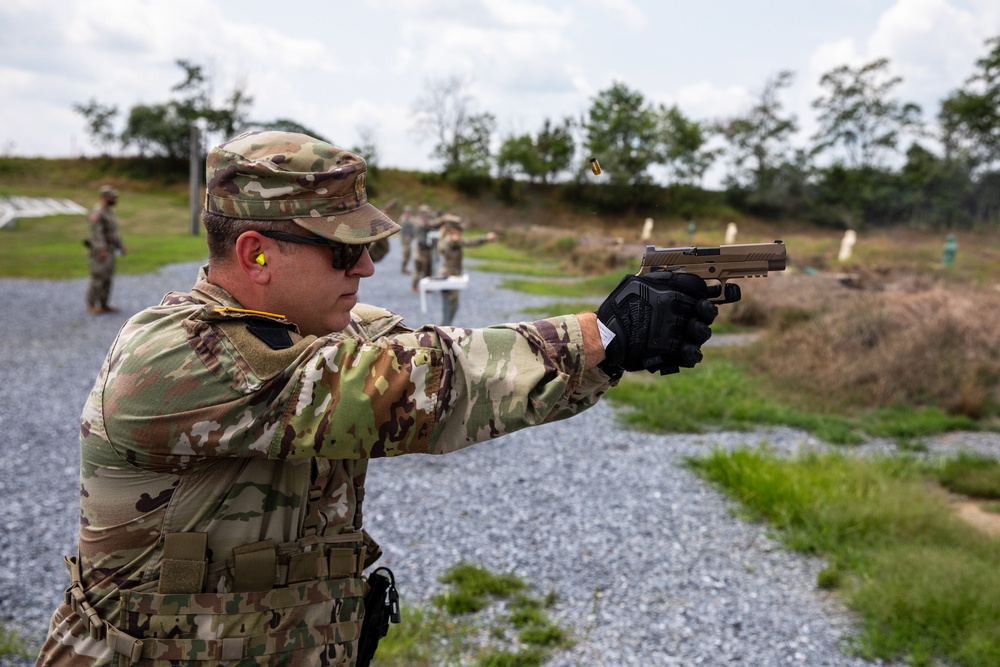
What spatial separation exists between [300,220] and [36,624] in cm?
352

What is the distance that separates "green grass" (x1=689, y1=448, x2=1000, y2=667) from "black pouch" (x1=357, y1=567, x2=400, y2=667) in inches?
108

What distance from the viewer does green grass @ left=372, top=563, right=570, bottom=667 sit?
3.68m

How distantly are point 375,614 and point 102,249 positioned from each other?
472 inches

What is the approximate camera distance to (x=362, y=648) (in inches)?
86.1

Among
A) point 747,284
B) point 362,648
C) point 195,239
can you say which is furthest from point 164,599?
point 195,239

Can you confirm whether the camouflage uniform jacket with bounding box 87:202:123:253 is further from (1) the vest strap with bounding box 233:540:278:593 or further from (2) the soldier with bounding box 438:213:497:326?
(1) the vest strap with bounding box 233:540:278:593

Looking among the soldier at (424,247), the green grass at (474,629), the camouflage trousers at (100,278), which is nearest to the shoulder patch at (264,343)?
the green grass at (474,629)

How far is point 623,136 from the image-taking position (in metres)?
3.53

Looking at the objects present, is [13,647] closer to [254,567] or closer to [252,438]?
[254,567]

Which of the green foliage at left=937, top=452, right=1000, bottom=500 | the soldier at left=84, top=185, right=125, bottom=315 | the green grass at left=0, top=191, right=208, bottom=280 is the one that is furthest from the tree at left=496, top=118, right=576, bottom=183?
the green grass at left=0, top=191, right=208, bottom=280

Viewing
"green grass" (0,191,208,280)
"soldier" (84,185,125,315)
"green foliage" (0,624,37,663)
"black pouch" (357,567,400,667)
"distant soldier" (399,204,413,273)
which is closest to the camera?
"black pouch" (357,567,400,667)

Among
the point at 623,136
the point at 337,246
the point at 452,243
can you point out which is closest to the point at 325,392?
the point at 337,246

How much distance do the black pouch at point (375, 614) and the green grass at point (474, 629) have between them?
1.52 m

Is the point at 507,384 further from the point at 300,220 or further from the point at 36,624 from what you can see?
the point at 36,624
